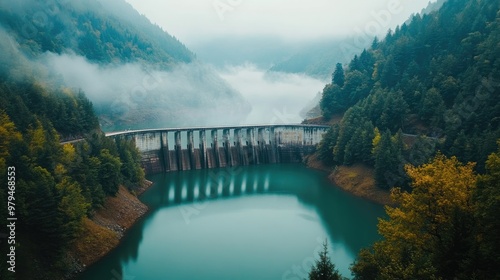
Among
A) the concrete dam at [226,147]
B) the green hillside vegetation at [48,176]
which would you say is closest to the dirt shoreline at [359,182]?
the concrete dam at [226,147]

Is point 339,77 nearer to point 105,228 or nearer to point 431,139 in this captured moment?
point 431,139

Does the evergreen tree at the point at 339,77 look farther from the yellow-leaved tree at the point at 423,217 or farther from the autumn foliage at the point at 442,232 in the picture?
the yellow-leaved tree at the point at 423,217

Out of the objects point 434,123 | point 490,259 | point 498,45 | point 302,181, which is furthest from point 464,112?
point 490,259

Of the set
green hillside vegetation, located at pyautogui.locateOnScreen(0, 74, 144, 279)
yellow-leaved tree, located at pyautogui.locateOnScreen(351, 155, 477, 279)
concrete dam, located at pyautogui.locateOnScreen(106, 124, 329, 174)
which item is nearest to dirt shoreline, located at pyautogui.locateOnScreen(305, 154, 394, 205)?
concrete dam, located at pyautogui.locateOnScreen(106, 124, 329, 174)

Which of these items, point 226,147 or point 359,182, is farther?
point 226,147

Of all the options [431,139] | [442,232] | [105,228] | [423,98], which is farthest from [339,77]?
[442,232]

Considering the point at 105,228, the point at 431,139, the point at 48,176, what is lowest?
the point at 105,228
